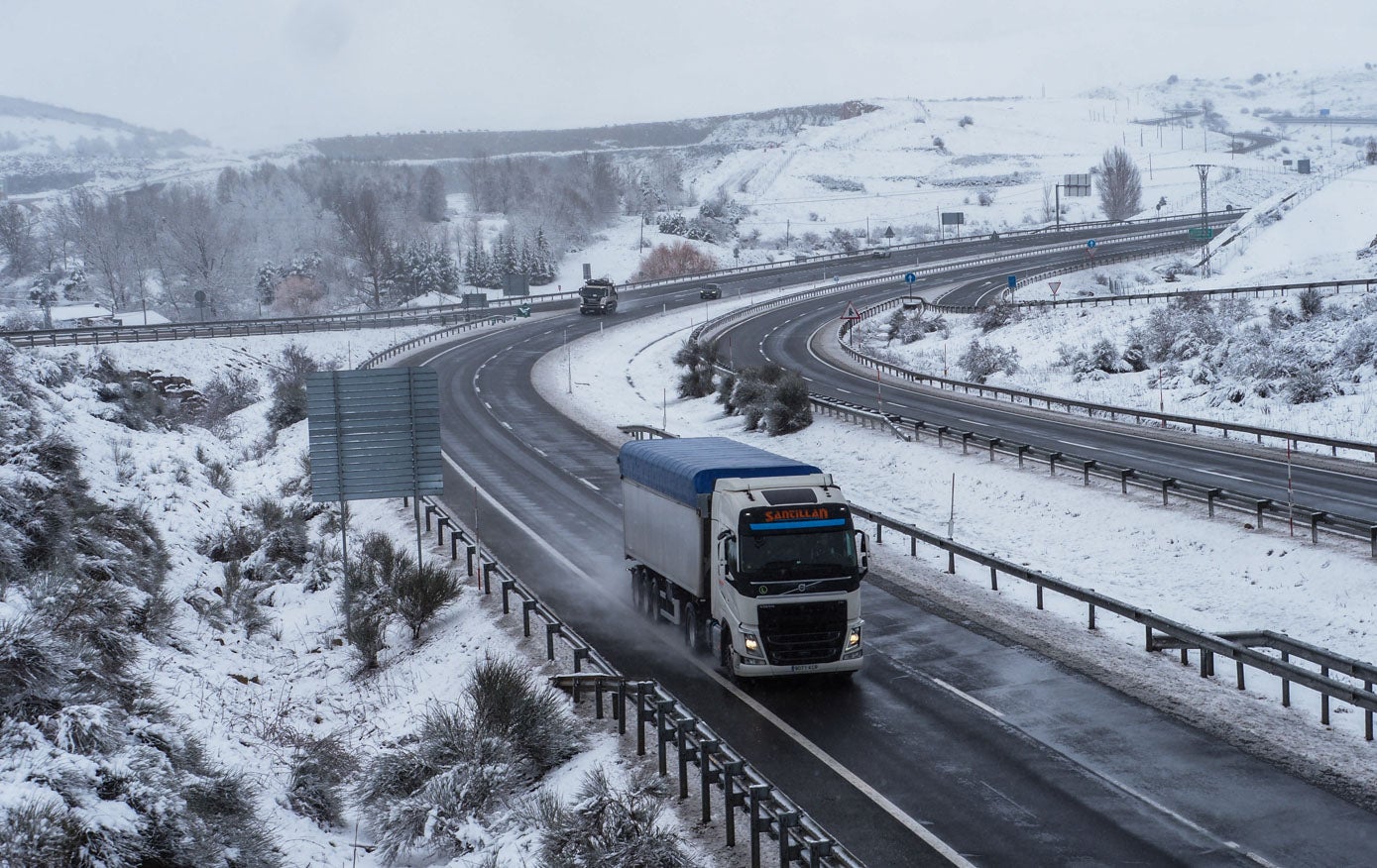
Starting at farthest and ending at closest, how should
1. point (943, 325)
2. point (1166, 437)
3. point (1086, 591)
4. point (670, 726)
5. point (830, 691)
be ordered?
point (943, 325) < point (1166, 437) < point (1086, 591) < point (830, 691) < point (670, 726)

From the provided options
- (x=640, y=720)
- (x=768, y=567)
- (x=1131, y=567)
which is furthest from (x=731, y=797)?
(x=1131, y=567)

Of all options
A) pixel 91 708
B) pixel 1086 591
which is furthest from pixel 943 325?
pixel 91 708

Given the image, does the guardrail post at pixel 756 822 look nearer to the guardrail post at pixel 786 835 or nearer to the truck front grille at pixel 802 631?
the guardrail post at pixel 786 835

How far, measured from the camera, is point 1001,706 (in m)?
Answer: 17.3

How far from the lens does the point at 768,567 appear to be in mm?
17688

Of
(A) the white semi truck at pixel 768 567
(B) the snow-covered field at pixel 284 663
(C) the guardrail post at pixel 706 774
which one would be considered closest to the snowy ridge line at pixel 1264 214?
(B) the snow-covered field at pixel 284 663

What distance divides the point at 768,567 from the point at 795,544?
0.57m

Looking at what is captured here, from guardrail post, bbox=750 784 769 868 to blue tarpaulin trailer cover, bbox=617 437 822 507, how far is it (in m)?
7.28

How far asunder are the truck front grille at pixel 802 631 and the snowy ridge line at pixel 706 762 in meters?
1.98

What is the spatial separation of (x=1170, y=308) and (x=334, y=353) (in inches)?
2081

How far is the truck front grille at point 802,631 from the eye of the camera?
17.5m

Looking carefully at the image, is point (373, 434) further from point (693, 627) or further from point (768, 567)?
point (768, 567)

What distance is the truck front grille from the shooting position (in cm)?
1755

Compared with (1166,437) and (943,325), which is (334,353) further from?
(1166,437)
